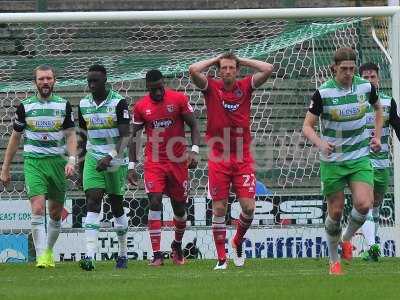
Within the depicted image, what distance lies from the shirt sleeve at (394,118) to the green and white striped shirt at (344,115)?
6.04ft

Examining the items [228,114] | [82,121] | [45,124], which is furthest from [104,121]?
[228,114]

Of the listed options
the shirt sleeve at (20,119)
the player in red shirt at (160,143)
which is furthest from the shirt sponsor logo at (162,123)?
the shirt sleeve at (20,119)

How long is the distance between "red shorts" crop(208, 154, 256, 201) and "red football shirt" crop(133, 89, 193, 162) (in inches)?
35.9

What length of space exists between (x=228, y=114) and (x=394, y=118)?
6.70 feet

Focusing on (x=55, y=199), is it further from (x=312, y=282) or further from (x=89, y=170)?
(x=312, y=282)

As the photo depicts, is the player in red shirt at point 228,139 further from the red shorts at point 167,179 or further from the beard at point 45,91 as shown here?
the beard at point 45,91

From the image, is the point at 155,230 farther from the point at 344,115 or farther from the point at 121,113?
the point at 344,115

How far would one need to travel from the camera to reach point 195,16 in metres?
15.8

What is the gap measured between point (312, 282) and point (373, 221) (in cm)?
455

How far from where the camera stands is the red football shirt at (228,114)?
13.8 m

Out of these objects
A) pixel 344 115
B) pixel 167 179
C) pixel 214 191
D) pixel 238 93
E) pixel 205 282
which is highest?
pixel 238 93

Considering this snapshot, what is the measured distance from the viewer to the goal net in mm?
17000

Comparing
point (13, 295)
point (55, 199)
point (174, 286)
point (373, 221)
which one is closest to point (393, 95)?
point (373, 221)

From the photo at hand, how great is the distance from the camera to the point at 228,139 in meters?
13.8
